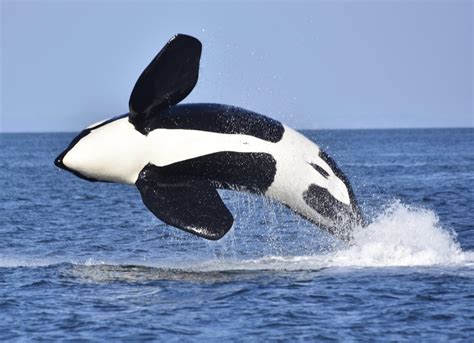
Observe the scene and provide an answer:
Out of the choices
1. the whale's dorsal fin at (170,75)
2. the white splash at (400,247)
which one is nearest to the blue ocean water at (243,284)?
the white splash at (400,247)

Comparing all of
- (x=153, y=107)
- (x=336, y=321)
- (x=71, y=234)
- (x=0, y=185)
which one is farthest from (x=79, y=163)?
(x=0, y=185)

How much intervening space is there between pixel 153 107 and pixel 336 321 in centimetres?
477

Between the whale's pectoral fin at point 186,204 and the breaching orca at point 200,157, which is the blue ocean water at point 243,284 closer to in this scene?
the breaching orca at point 200,157

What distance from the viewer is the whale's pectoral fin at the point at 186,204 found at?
18.7 m

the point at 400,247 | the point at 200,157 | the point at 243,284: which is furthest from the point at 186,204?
the point at 400,247

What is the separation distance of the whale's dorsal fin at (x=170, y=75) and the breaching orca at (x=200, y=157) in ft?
0.27

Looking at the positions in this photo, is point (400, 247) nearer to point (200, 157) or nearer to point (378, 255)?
point (378, 255)

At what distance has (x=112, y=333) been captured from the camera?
1667cm

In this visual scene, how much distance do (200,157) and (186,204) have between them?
0.86 meters

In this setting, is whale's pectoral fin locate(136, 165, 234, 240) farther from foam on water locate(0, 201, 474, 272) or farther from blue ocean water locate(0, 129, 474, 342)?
foam on water locate(0, 201, 474, 272)

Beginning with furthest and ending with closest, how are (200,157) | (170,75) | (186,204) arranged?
(200,157), (186,204), (170,75)

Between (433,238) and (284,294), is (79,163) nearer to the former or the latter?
(284,294)

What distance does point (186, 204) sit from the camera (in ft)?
63.1

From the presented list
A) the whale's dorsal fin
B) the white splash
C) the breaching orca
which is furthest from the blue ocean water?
the whale's dorsal fin
